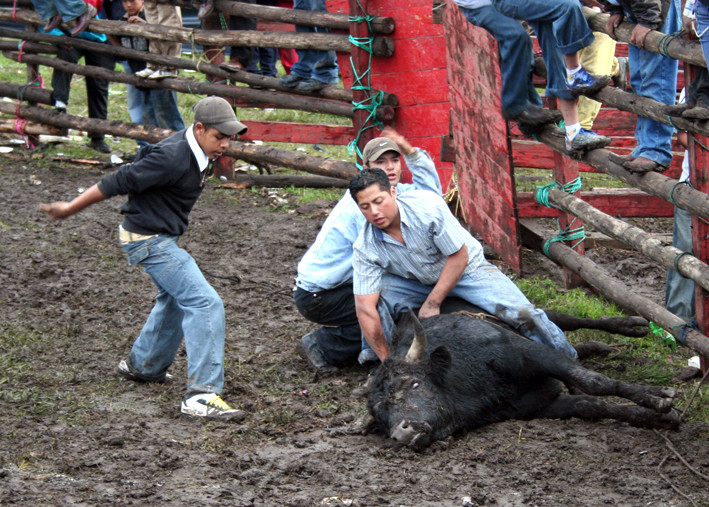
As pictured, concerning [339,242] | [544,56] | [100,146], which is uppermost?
[544,56]

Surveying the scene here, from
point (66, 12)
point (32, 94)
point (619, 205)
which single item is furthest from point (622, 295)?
point (32, 94)

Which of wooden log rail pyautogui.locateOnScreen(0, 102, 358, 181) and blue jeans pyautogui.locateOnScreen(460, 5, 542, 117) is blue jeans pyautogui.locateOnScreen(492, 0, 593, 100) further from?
wooden log rail pyautogui.locateOnScreen(0, 102, 358, 181)

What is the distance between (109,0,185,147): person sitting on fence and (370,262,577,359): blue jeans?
6428 millimetres

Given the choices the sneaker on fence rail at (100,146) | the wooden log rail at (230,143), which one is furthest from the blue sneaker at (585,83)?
the sneaker on fence rail at (100,146)

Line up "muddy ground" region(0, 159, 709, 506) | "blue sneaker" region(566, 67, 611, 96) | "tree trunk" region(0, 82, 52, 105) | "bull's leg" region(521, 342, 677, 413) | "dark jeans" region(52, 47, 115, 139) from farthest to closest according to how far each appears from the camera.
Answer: "tree trunk" region(0, 82, 52, 105), "dark jeans" region(52, 47, 115, 139), "blue sneaker" region(566, 67, 611, 96), "bull's leg" region(521, 342, 677, 413), "muddy ground" region(0, 159, 709, 506)

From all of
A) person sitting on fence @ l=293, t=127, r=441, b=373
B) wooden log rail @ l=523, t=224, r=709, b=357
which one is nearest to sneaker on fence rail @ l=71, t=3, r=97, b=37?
person sitting on fence @ l=293, t=127, r=441, b=373

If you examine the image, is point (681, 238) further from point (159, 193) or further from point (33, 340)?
point (33, 340)

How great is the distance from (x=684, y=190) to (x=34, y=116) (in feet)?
32.1

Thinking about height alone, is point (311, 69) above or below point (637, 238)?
A: above

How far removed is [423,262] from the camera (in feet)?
19.0

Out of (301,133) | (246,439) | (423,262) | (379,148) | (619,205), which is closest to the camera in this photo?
(246,439)

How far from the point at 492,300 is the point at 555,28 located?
191 cm

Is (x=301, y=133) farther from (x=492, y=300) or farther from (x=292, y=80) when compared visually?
(x=492, y=300)

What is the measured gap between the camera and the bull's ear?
206 inches
